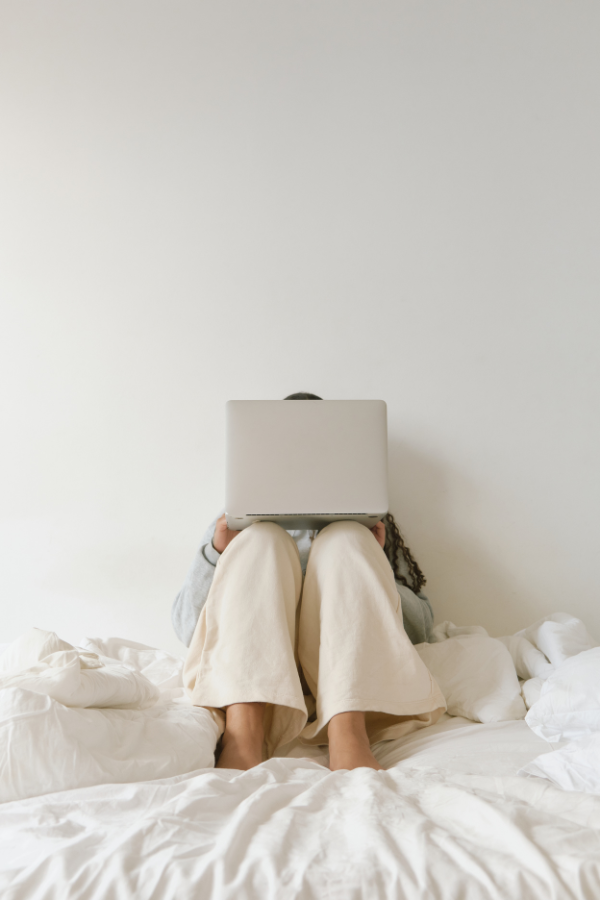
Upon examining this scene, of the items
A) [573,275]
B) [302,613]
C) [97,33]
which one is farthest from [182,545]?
[97,33]

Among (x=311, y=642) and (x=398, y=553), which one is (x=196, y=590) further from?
(x=398, y=553)

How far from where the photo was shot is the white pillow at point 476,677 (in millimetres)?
1047

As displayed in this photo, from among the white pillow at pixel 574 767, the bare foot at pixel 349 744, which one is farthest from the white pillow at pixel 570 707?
the bare foot at pixel 349 744

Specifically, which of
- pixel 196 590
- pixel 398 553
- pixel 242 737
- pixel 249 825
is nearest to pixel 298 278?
pixel 398 553

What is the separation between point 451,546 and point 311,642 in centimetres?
65

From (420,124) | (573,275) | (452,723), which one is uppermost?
(420,124)

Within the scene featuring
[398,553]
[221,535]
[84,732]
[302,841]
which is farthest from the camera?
[398,553]

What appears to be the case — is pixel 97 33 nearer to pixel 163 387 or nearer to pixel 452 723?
pixel 163 387

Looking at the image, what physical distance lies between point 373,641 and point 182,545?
2.55ft

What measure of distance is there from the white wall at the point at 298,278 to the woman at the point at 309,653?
577mm

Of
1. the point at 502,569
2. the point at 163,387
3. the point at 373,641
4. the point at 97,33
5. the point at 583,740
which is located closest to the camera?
the point at 583,740

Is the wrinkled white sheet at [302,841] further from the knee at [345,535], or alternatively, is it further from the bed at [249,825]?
the knee at [345,535]

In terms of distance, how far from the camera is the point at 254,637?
0.99 metres

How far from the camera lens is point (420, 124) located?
1.71m
